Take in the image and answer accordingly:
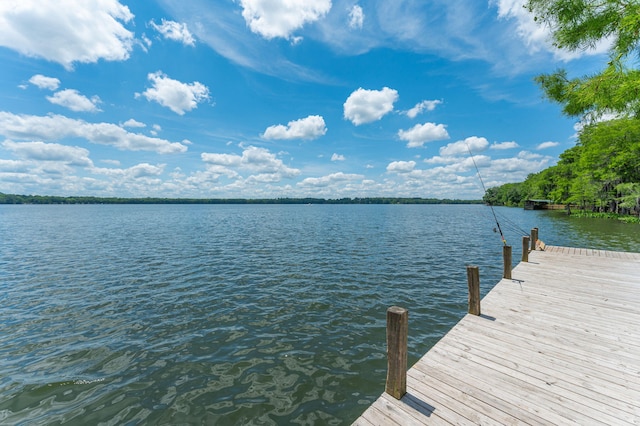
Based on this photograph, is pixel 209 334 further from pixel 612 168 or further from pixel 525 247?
pixel 612 168

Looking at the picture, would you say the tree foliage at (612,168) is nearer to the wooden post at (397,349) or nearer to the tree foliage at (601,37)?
the tree foliage at (601,37)

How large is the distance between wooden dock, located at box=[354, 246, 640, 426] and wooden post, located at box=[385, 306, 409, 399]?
23cm

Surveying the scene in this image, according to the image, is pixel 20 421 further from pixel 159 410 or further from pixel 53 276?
pixel 53 276

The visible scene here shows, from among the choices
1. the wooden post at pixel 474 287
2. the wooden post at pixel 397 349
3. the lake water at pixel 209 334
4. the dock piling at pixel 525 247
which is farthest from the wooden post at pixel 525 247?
the wooden post at pixel 397 349

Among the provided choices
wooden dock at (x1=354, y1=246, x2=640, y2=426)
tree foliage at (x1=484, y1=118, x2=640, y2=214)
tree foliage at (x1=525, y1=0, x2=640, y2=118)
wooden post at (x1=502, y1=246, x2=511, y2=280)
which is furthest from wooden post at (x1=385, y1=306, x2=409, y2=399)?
tree foliage at (x1=484, y1=118, x2=640, y2=214)

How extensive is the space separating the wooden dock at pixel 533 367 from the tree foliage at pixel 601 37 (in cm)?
715

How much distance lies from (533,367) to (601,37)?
12862mm

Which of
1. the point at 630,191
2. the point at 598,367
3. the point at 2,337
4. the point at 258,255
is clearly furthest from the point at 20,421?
the point at 630,191

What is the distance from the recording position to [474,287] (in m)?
7.09

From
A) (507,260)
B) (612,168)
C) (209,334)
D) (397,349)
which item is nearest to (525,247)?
(507,260)

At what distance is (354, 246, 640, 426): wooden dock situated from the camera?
390 cm

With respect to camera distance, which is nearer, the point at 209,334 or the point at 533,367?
the point at 533,367

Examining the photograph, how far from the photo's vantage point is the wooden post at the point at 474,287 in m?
7.00

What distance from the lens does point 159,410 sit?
5301mm
